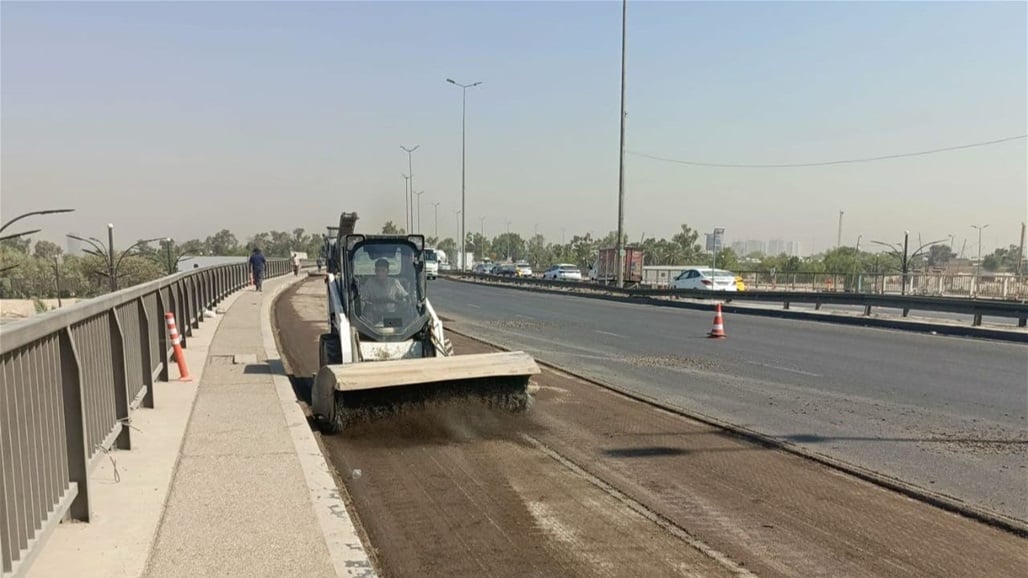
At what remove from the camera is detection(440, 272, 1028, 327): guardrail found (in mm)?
19906

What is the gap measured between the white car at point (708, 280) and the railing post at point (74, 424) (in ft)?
106

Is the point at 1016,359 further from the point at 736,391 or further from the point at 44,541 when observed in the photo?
the point at 44,541

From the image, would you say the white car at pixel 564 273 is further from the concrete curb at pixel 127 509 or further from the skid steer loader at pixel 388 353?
the concrete curb at pixel 127 509

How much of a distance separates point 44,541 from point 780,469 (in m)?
5.55

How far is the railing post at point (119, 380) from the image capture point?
6199 mm

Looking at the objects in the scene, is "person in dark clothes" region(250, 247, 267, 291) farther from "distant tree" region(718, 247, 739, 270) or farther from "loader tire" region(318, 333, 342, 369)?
"distant tree" region(718, 247, 739, 270)

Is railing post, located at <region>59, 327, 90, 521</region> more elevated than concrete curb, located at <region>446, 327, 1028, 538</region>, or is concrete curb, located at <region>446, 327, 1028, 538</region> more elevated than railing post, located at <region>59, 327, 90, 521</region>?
railing post, located at <region>59, 327, 90, 521</region>

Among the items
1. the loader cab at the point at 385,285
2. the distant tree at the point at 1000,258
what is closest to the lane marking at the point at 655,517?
the loader cab at the point at 385,285

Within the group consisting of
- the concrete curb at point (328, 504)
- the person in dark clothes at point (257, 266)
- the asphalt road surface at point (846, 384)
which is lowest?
the asphalt road surface at point (846, 384)

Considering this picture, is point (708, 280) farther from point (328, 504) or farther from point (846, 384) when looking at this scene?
point (328, 504)

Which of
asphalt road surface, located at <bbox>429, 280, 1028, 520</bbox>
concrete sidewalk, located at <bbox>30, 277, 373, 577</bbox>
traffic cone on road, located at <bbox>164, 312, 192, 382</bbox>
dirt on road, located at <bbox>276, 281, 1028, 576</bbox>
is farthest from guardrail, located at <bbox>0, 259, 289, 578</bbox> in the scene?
asphalt road surface, located at <bbox>429, 280, 1028, 520</bbox>

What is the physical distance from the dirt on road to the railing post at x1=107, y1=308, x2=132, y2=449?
173 centimetres

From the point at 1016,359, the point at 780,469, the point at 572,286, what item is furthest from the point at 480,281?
the point at 780,469

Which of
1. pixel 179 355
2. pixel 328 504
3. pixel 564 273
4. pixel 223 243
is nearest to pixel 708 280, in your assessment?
pixel 564 273
